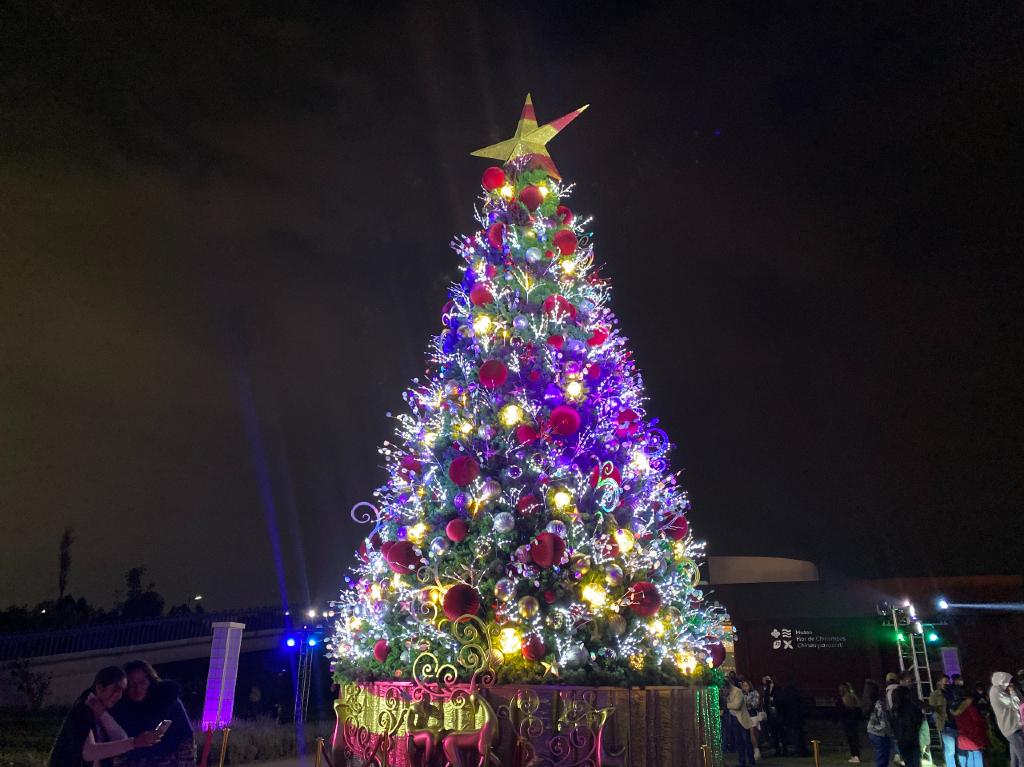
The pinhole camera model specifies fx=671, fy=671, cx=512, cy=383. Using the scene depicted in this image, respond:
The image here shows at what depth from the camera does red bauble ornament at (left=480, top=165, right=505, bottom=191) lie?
8.53 m

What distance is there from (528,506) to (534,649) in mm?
1322

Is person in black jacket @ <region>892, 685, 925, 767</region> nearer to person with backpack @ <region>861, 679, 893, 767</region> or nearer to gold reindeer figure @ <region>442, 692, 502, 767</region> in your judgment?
person with backpack @ <region>861, 679, 893, 767</region>

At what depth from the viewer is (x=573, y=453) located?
23.5 ft

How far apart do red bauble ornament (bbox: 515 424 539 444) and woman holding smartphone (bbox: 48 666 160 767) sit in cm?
419

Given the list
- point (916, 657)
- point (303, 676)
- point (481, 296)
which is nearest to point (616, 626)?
point (481, 296)

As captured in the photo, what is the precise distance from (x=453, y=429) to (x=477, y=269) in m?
2.14

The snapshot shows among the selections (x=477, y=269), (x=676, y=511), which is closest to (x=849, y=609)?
(x=676, y=511)

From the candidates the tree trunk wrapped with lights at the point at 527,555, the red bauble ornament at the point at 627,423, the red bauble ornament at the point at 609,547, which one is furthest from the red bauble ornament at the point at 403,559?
the red bauble ornament at the point at 627,423

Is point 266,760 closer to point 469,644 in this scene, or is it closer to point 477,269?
point 469,644

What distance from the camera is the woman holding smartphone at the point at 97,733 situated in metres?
3.31

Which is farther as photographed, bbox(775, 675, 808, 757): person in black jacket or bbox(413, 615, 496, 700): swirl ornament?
bbox(775, 675, 808, 757): person in black jacket

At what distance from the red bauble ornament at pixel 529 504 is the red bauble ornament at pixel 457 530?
58 cm

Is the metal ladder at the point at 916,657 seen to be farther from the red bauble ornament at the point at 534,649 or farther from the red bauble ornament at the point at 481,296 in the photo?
the red bauble ornament at the point at 481,296

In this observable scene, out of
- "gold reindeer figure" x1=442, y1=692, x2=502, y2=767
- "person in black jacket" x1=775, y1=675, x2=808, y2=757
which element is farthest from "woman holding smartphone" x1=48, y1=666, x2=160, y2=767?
"person in black jacket" x1=775, y1=675, x2=808, y2=757
